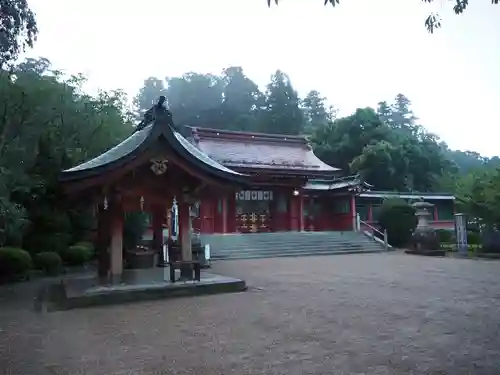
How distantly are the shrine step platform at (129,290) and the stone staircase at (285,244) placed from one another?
7.94 metres

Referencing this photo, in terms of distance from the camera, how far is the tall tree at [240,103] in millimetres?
52875

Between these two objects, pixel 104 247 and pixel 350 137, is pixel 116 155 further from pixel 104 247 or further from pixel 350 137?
pixel 350 137

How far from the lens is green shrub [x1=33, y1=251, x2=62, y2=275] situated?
1326 cm

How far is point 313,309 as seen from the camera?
7305 mm

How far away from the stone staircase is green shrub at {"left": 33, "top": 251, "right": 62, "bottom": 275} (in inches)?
244

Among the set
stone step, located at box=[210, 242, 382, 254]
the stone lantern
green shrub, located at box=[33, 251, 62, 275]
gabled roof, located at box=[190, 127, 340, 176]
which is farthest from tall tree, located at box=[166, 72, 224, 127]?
green shrub, located at box=[33, 251, 62, 275]

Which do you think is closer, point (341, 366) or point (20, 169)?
point (341, 366)

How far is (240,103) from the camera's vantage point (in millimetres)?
55562

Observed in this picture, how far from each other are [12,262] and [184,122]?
142 ft

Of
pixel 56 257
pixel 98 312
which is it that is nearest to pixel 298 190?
pixel 56 257

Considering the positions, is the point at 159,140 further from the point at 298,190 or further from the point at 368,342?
the point at 298,190

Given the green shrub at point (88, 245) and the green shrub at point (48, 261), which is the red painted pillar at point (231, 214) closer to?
the green shrub at point (88, 245)

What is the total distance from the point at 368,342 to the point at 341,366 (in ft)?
3.27

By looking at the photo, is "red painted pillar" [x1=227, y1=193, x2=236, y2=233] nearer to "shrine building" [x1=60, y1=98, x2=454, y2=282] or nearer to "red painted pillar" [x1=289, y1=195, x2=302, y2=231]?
"shrine building" [x1=60, y1=98, x2=454, y2=282]
